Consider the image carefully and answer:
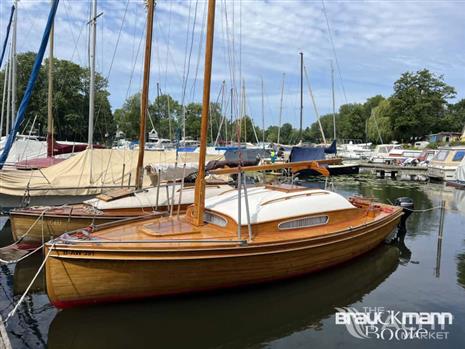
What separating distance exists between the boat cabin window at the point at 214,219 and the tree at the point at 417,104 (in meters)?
67.7

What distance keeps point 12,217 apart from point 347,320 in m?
9.14

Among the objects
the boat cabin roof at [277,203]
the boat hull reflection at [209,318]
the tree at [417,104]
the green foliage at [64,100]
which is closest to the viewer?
the boat hull reflection at [209,318]

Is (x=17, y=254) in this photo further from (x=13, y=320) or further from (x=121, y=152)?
(x=121, y=152)

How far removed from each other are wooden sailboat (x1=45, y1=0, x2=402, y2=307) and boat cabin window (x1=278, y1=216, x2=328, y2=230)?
2cm

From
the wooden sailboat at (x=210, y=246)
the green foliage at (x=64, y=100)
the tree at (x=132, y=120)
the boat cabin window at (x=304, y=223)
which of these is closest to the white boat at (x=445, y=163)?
the wooden sailboat at (x=210, y=246)

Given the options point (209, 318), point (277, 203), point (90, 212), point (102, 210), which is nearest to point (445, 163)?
point (277, 203)

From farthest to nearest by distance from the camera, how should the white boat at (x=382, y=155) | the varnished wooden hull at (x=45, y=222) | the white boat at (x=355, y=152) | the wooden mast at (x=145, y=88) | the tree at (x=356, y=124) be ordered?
the tree at (x=356, y=124)
the white boat at (x=355, y=152)
the white boat at (x=382, y=155)
the wooden mast at (x=145, y=88)
the varnished wooden hull at (x=45, y=222)

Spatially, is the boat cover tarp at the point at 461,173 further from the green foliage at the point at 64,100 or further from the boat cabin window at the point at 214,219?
the green foliage at the point at 64,100

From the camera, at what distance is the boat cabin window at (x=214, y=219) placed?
8703 mm

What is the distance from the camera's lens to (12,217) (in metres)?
10.7

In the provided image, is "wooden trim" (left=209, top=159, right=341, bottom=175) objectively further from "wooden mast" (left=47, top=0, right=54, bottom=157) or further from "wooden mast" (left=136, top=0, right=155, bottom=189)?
"wooden mast" (left=47, top=0, right=54, bottom=157)

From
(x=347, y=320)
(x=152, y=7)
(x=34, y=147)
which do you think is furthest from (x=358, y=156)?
(x=347, y=320)

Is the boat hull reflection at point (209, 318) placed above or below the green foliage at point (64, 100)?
below

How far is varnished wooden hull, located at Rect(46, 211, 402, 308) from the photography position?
273 inches
